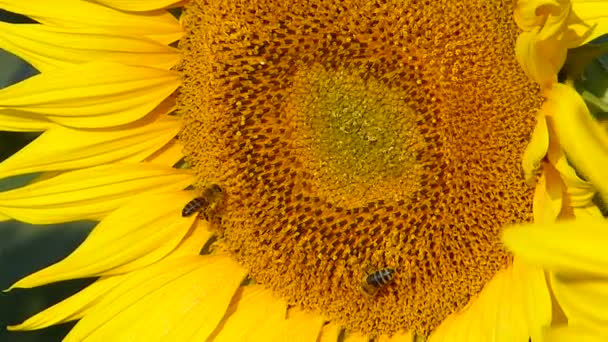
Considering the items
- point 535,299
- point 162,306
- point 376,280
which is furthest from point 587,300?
point 162,306

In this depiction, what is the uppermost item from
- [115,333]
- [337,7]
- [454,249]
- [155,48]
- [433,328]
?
[337,7]

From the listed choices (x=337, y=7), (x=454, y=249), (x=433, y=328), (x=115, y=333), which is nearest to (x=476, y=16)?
(x=337, y=7)

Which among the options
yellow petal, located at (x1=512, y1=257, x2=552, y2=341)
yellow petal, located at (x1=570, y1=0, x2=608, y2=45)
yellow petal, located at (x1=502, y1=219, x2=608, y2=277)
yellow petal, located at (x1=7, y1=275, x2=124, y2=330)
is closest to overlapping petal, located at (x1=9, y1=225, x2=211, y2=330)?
yellow petal, located at (x1=7, y1=275, x2=124, y2=330)

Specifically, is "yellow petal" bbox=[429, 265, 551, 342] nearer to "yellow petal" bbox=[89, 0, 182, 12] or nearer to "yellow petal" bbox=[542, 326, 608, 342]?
"yellow petal" bbox=[542, 326, 608, 342]

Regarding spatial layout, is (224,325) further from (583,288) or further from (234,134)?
(583,288)

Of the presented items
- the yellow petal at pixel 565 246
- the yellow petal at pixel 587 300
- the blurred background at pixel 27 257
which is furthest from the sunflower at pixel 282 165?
the blurred background at pixel 27 257

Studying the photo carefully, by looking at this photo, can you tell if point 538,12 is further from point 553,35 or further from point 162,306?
point 162,306
